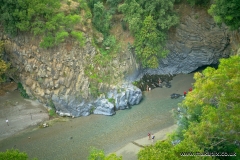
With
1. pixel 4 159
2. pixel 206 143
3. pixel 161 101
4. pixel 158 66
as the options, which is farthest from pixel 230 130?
pixel 158 66

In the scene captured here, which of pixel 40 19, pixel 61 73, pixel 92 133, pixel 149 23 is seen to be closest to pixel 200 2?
pixel 149 23

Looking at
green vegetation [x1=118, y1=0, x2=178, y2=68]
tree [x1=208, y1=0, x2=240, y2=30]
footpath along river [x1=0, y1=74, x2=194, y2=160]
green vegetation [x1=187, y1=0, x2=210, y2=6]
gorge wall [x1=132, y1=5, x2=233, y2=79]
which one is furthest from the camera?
gorge wall [x1=132, y1=5, x2=233, y2=79]

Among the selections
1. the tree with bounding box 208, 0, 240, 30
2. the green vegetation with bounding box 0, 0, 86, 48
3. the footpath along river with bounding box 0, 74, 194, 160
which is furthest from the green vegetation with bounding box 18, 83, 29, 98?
the tree with bounding box 208, 0, 240, 30

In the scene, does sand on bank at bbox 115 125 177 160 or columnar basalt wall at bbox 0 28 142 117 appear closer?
sand on bank at bbox 115 125 177 160

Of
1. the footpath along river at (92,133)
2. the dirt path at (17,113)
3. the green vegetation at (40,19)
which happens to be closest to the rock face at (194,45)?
the footpath along river at (92,133)

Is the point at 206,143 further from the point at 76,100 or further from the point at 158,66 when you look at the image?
the point at 158,66

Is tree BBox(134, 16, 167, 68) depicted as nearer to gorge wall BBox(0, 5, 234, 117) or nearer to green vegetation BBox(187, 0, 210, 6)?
gorge wall BBox(0, 5, 234, 117)

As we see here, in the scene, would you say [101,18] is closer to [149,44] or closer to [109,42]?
[109,42]
